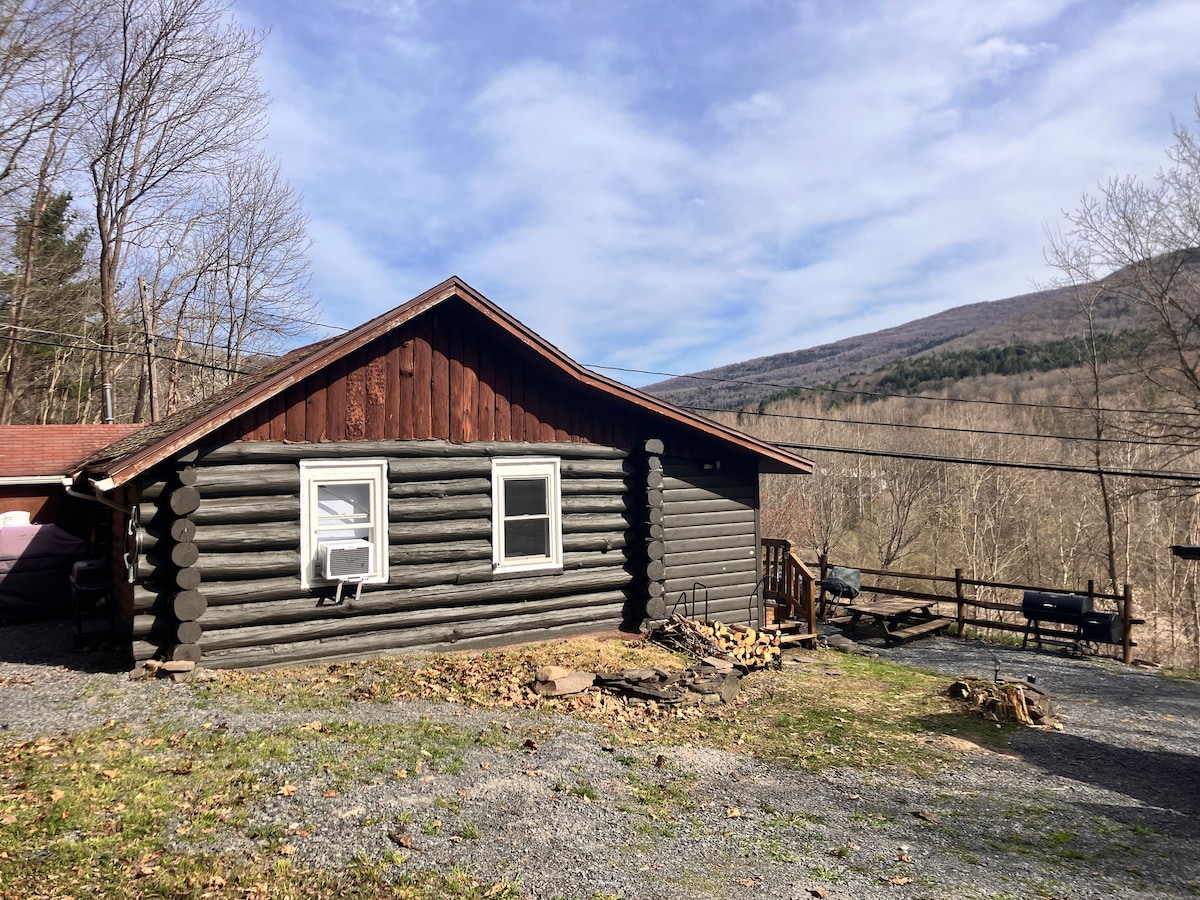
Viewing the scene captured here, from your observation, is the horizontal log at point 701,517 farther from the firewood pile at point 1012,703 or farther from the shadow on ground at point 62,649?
the shadow on ground at point 62,649

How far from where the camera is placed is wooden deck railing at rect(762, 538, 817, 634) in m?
16.2

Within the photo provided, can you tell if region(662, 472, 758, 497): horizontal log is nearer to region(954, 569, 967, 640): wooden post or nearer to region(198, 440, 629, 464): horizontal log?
region(198, 440, 629, 464): horizontal log

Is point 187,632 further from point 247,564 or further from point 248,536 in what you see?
point 248,536

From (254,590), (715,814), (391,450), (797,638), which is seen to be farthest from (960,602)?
(254,590)

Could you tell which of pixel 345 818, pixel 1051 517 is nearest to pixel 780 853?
pixel 345 818

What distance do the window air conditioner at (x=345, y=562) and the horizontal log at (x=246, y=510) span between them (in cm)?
67

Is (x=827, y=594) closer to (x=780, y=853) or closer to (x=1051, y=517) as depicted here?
(x=780, y=853)

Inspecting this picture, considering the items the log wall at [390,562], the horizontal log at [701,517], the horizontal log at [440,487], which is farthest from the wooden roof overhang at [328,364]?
the horizontal log at [440,487]

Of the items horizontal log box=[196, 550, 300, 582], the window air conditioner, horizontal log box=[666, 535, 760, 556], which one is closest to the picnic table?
horizontal log box=[666, 535, 760, 556]

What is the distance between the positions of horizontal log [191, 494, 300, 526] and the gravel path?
7.14ft

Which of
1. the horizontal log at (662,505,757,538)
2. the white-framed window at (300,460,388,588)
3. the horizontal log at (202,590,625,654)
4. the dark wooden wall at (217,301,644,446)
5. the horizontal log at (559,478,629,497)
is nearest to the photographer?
the horizontal log at (202,590,625,654)

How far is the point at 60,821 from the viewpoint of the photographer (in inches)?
208

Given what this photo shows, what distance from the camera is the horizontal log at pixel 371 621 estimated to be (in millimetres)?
9734

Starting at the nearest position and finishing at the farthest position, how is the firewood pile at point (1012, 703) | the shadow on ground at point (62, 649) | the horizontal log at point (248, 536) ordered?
the horizontal log at point (248, 536), the shadow on ground at point (62, 649), the firewood pile at point (1012, 703)
